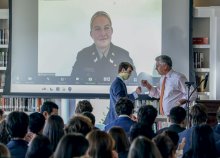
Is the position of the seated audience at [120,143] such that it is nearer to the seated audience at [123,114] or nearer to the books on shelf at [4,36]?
the seated audience at [123,114]

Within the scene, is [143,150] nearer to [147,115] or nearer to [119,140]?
[119,140]

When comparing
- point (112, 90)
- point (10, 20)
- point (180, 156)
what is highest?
point (10, 20)

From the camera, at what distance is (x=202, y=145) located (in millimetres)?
4574

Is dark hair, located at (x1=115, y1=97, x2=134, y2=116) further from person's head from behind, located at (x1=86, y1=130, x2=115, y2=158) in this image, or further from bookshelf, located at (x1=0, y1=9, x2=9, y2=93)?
bookshelf, located at (x1=0, y1=9, x2=9, y2=93)

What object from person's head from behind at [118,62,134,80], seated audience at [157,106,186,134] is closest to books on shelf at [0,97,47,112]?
person's head from behind at [118,62,134,80]

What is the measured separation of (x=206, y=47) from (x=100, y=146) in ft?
17.2

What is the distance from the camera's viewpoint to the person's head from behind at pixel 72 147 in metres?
3.37

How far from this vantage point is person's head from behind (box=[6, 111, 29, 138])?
473 centimetres

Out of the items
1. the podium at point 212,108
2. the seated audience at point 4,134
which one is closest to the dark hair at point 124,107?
the seated audience at point 4,134

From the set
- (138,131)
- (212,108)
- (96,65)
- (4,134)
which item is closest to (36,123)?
(4,134)

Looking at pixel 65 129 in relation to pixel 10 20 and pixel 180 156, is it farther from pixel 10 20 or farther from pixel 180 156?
pixel 10 20

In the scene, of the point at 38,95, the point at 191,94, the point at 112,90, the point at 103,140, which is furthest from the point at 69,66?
the point at 103,140

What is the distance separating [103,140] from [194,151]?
1.10 meters

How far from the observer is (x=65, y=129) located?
4.71 metres
